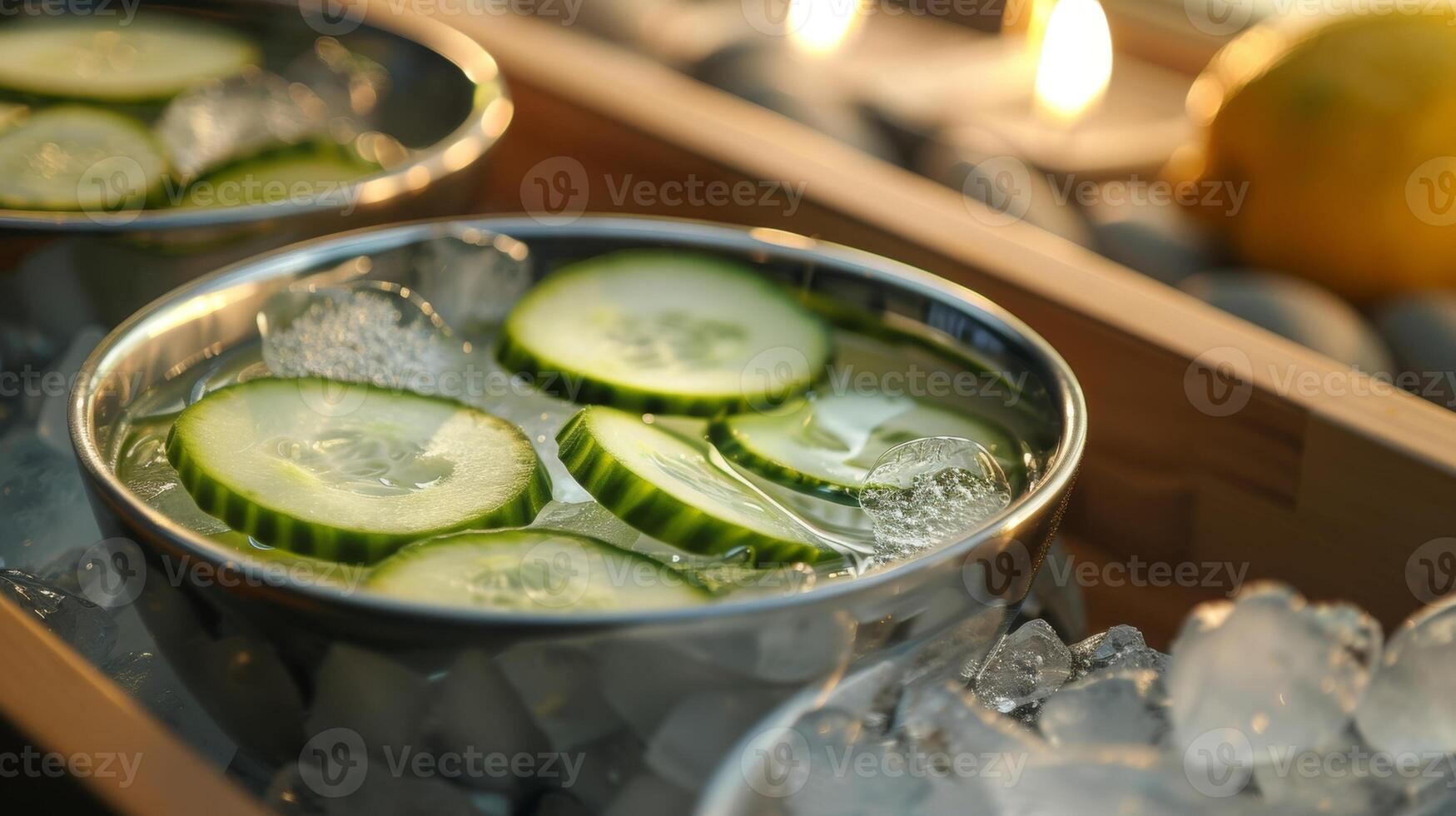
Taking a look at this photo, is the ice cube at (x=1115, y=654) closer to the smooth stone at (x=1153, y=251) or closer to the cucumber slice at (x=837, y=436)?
the cucumber slice at (x=837, y=436)

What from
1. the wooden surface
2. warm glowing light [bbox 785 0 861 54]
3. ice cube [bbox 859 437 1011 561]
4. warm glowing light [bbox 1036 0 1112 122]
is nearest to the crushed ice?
ice cube [bbox 859 437 1011 561]

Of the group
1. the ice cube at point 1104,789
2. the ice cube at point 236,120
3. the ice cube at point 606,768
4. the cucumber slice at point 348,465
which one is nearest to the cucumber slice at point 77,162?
the ice cube at point 236,120

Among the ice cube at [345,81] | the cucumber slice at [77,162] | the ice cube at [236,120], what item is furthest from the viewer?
the ice cube at [345,81]

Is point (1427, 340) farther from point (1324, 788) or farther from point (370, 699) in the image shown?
point (370, 699)

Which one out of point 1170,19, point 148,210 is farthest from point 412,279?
point 1170,19

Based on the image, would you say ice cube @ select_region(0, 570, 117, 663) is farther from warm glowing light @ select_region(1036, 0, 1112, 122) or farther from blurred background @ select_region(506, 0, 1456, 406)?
warm glowing light @ select_region(1036, 0, 1112, 122)

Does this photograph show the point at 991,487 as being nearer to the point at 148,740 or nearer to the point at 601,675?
the point at 601,675
